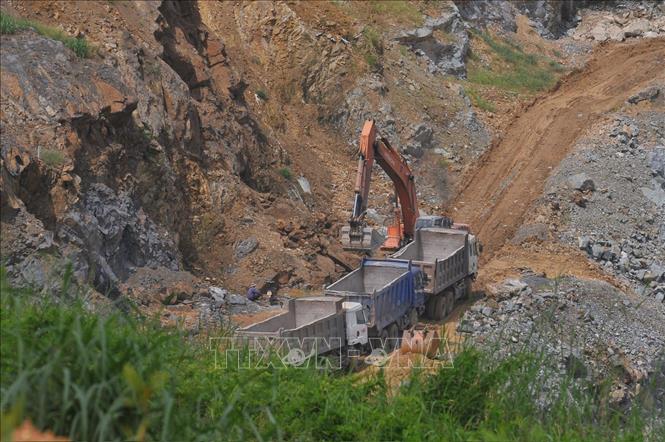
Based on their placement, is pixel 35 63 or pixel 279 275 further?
pixel 279 275

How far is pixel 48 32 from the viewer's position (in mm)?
21906

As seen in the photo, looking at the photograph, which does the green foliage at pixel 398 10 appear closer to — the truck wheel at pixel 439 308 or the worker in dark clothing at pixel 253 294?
the worker in dark clothing at pixel 253 294

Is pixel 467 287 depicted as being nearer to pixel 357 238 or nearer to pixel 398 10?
pixel 357 238

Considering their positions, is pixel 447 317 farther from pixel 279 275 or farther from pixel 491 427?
pixel 491 427

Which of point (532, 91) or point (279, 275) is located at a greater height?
point (532, 91)

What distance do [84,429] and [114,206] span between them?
15364 mm

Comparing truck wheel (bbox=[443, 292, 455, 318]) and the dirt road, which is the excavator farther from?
the dirt road

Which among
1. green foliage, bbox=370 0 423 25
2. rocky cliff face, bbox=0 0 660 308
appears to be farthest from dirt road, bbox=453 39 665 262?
green foliage, bbox=370 0 423 25

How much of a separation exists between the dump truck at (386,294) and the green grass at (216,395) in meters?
8.20

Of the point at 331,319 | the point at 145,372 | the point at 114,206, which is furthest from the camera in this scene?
the point at 114,206

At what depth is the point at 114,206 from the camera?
2027 cm

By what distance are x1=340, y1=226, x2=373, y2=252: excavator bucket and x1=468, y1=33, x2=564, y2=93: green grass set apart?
69.3 ft

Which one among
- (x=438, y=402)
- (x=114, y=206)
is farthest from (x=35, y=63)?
(x=438, y=402)

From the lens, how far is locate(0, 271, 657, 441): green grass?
216 inches
